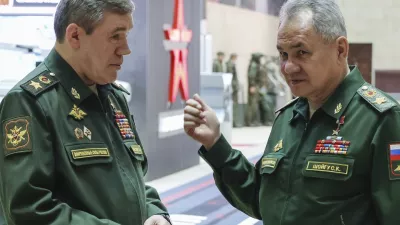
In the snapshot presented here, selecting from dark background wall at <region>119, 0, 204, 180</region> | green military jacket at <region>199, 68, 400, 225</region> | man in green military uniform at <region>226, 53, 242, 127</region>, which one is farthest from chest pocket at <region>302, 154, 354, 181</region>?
man in green military uniform at <region>226, 53, 242, 127</region>

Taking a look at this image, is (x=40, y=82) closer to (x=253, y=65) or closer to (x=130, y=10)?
(x=130, y=10)

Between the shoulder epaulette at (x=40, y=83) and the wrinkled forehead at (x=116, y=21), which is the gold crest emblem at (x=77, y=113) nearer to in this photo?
the shoulder epaulette at (x=40, y=83)

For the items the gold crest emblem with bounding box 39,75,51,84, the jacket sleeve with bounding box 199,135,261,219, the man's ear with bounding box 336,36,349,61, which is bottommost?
the jacket sleeve with bounding box 199,135,261,219

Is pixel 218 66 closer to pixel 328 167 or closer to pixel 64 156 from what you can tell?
pixel 328 167

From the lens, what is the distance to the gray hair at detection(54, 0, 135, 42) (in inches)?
84.6

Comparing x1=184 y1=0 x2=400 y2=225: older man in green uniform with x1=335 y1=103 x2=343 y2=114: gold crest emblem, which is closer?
x1=184 y1=0 x2=400 y2=225: older man in green uniform

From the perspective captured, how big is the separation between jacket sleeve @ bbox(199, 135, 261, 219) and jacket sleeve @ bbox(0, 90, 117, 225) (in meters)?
0.59

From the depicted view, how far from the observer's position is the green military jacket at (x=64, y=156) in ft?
6.61

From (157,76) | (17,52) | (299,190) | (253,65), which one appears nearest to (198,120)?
(299,190)

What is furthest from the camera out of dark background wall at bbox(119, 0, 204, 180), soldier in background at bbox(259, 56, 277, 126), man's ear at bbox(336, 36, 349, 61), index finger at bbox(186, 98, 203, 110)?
Result: soldier in background at bbox(259, 56, 277, 126)

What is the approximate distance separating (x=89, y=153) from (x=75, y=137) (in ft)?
0.22

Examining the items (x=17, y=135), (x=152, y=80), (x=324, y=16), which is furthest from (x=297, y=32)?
(x=152, y=80)

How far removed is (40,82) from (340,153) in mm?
971

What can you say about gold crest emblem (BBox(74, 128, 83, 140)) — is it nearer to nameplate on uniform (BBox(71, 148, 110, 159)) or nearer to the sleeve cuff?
nameplate on uniform (BBox(71, 148, 110, 159))
